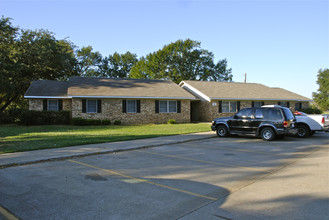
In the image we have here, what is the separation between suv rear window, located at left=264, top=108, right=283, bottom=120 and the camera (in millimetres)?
13234

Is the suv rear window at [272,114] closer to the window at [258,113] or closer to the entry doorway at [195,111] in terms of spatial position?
the window at [258,113]

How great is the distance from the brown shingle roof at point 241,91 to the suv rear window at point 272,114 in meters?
14.6

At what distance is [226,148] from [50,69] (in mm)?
31627

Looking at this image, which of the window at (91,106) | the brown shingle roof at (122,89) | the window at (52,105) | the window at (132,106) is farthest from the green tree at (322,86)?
the window at (52,105)

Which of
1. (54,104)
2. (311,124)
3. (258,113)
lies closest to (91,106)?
(54,104)

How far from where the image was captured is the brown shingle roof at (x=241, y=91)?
30.0m

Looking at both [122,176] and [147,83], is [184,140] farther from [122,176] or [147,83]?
[147,83]

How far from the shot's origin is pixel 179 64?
53438 mm

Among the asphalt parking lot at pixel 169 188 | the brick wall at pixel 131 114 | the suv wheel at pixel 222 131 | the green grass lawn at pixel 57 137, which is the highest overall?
the brick wall at pixel 131 114

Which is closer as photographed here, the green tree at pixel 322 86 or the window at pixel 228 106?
the window at pixel 228 106

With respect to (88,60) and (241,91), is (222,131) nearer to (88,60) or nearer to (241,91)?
(241,91)

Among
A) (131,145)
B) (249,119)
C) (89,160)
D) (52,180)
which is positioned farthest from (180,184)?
(249,119)

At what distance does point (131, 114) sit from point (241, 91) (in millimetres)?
15422

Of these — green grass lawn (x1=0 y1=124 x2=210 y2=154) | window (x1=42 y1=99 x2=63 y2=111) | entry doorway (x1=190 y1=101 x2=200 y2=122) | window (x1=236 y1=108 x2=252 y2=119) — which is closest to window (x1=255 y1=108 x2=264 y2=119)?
window (x1=236 y1=108 x2=252 y2=119)
